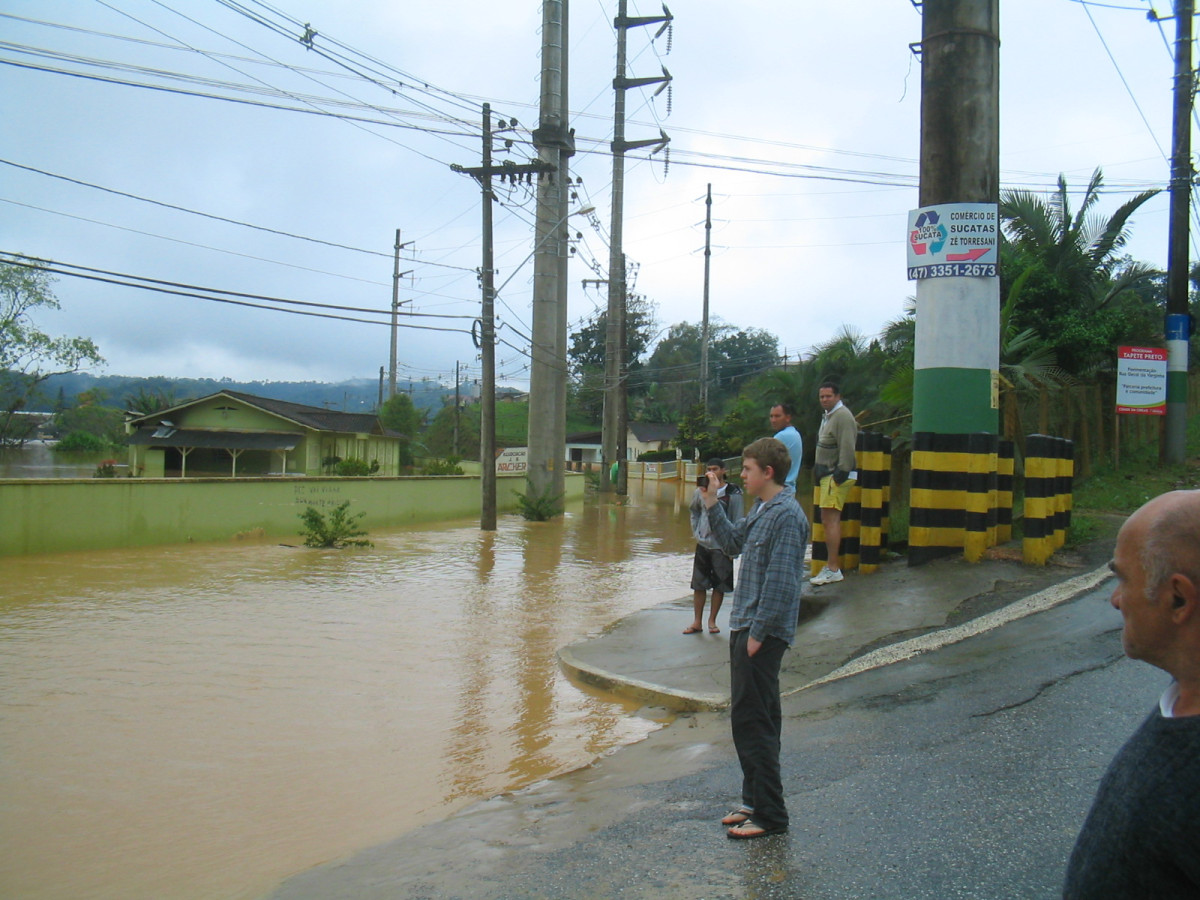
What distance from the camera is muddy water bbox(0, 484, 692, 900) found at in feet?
14.9

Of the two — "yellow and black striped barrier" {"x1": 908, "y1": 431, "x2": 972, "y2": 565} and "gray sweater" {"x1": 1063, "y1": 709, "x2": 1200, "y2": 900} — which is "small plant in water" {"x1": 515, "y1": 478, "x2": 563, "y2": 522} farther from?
"gray sweater" {"x1": 1063, "y1": 709, "x2": 1200, "y2": 900}

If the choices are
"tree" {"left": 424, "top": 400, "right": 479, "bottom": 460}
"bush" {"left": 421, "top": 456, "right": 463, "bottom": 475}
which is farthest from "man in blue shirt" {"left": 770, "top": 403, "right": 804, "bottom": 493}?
"tree" {"left": 424, "top": 400, "right": 479, "bottom": 460}

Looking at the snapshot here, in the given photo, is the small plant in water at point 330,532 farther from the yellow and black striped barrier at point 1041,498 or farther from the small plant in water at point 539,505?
the yellow and black striped barrier at point 1041,498

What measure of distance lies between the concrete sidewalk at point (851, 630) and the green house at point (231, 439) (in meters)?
29.1

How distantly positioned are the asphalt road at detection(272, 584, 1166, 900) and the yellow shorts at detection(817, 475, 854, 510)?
116 inches

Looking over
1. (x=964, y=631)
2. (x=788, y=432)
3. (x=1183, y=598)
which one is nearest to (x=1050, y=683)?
(x=964, y=631)

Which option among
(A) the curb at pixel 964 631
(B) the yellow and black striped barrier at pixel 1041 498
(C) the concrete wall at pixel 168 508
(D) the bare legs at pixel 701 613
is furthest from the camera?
(C) the concrete wall at pixel 168 508

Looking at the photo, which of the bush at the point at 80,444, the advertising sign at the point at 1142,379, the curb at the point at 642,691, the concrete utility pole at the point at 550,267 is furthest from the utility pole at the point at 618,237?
the bush at the point at 80,444

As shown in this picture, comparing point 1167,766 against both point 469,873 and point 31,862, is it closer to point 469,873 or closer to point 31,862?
point 469,873

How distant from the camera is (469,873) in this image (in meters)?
3.77

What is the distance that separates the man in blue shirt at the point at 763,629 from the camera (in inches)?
152

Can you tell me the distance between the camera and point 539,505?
82.4 feet

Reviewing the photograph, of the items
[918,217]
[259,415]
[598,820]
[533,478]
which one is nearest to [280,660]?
[598,820]

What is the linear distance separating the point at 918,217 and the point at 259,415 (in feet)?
106
